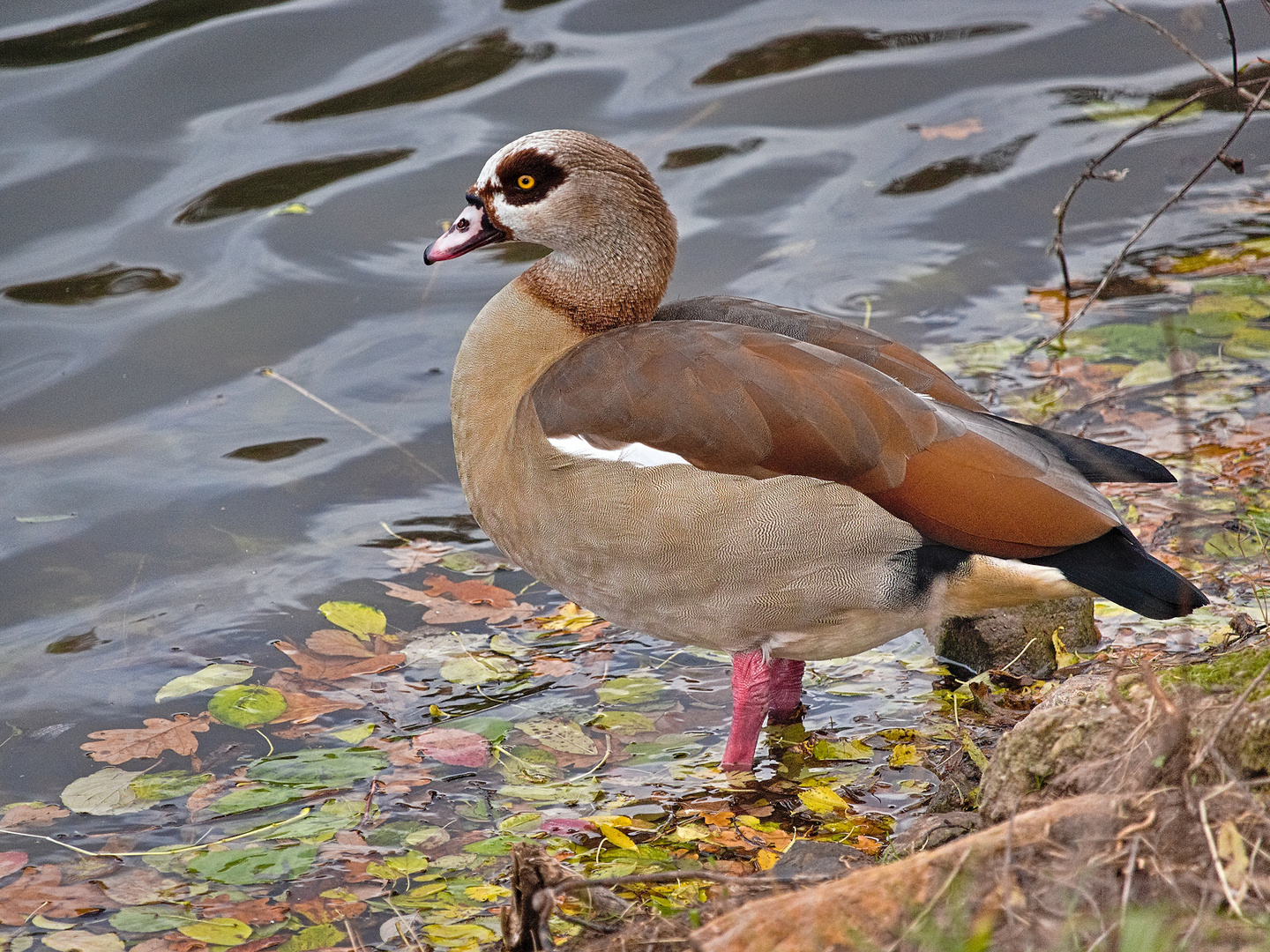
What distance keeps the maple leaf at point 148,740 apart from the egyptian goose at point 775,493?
1.28m

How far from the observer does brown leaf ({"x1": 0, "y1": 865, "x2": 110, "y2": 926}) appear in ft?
12.7

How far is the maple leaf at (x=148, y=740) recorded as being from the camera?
4.77 m

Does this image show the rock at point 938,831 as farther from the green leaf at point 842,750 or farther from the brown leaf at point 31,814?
the brown leaf at point 31,814

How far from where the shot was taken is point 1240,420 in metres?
6.20

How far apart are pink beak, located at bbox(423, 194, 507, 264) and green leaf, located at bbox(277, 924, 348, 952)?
7.37 feet

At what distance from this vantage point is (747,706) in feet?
14.7

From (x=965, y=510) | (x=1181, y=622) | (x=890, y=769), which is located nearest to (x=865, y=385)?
(x=965, y=510)

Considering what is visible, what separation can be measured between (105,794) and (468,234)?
218 cm

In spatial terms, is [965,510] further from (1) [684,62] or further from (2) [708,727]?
(1) [684,62]

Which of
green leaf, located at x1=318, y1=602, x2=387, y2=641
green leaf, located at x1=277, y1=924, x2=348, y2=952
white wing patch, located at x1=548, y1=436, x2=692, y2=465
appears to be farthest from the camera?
green leaf, located at x1=318, y1=602, x2=387, y2=641

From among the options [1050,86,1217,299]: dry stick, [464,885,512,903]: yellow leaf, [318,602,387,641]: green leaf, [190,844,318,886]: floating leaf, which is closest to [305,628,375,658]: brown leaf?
[318,602,387,641]: green leaf

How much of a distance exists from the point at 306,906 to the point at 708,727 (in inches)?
60.4

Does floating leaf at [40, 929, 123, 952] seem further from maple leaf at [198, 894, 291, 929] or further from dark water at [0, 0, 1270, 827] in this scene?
dark water at [0, 0, 1270, 827]

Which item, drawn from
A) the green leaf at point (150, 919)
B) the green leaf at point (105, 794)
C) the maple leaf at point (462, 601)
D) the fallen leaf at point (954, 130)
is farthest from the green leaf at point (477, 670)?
the fallen leaf at point (954, 130)
